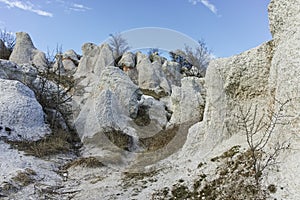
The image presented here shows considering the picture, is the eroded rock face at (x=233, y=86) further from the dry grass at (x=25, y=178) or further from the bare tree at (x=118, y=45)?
the bare tree at (x=118, y=45)

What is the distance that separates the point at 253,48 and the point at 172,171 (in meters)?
3.44

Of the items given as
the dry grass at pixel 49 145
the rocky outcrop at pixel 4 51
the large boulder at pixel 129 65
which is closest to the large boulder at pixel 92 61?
the large boulder at pixel 129 65

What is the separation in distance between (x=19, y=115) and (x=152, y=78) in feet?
61.6

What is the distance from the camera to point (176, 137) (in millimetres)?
10211

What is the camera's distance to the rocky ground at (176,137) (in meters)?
4.98

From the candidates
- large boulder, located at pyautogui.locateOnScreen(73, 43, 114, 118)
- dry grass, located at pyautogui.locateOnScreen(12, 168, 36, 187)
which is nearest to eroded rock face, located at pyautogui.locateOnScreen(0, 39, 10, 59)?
large boulder, located at pyautogui.locateOnScreen(73, 43, 114, 118)

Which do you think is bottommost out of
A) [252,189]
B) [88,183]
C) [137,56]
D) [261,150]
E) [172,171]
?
[88,183]

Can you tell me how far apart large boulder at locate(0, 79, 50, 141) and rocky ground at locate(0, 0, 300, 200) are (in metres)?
0.03

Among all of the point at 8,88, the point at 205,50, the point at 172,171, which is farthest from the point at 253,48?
the point at 205,50

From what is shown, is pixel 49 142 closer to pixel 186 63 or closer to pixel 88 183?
pixel 88 183

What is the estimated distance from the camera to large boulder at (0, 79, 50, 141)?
32.5 ft

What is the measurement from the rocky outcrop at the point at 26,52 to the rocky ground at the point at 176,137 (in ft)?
47.5

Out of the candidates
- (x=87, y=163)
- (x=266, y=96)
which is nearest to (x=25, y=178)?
(x=87, y=163)

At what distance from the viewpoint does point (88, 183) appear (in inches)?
289
